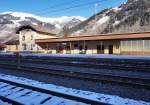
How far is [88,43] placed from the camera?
51.1 meters

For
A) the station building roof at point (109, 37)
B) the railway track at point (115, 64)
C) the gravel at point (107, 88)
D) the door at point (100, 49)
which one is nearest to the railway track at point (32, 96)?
the gravel at point (107, 88)

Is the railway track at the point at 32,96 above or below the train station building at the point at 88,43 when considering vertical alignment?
below

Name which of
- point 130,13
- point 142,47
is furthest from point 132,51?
point 130,13

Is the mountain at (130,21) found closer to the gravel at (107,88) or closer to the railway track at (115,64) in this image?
the railway track at (115,64)

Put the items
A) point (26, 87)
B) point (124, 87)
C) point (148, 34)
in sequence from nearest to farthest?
point (26, 87)
point (124, 87)
point (148, 34)

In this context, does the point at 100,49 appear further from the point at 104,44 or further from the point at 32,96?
the point at 32,96

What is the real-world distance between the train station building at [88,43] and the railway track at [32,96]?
105ft

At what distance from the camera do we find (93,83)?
12.7 m

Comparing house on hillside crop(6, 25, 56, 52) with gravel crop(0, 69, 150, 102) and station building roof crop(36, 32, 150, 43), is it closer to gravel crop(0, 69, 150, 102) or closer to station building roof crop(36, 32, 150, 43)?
station building roof crop(36, 32, 150, 43)

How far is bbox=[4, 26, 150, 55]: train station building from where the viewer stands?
41234 mm

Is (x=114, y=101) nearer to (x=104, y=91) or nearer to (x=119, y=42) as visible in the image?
(x=104, y=91)

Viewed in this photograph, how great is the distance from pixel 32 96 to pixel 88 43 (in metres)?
42.2

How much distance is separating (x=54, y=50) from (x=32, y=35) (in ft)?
33.9

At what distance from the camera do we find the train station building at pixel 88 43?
4123cm
